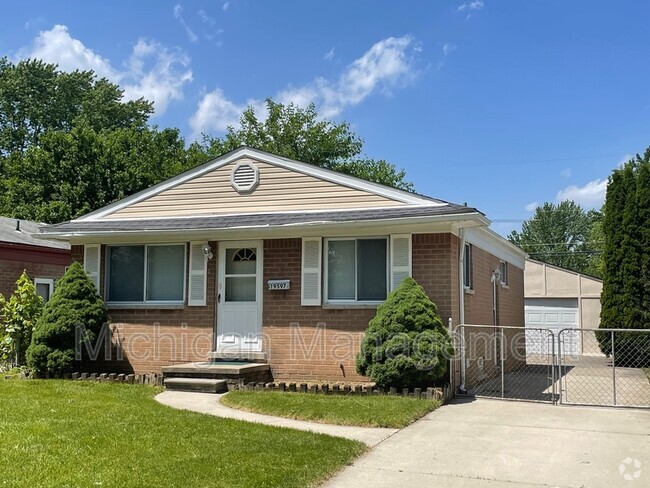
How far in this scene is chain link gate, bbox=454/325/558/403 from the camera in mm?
10594

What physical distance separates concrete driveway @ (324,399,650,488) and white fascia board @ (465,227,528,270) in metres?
4.25

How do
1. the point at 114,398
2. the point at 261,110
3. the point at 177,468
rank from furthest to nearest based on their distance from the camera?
the point at 261,110, the point at 114,398, the point at 177,468

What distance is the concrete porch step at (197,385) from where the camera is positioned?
34.1 ft

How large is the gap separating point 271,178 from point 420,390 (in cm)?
526

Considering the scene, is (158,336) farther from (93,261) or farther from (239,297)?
(93,261)

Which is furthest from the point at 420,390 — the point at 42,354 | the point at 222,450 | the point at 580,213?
the point at 580,213

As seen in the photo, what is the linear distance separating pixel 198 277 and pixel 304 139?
1079 inches

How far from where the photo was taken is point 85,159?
29734 millimetres

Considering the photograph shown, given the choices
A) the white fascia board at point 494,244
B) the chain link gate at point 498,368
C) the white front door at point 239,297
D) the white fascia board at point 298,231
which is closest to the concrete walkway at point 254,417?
the white front door at point 239,297

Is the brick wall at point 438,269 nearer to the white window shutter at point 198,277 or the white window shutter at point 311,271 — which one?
the white window shutter at point 311,271

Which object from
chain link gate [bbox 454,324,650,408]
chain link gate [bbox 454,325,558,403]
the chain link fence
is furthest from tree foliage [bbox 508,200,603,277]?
chain link gate [bbox 454,325,558,403]

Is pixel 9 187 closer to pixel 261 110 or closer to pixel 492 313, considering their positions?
pixel 261 110

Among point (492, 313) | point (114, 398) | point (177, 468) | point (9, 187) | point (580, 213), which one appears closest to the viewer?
point (177, 468)

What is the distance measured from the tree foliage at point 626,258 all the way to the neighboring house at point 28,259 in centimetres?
1578
